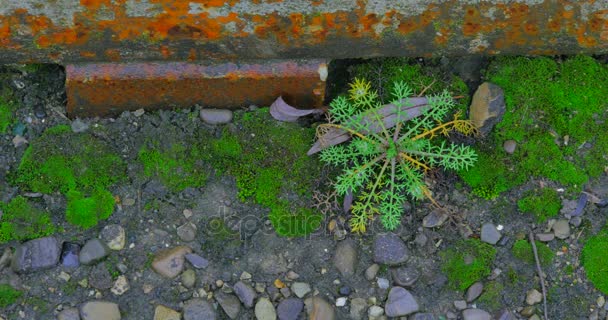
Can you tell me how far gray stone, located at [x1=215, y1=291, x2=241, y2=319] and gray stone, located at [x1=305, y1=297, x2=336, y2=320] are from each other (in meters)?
0.29

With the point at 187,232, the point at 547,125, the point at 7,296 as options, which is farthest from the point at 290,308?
the point at 547,125

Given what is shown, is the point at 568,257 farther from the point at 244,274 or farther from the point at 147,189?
the point at 147,189

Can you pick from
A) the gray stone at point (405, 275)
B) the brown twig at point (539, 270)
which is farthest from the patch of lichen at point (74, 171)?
the brown twig at point (539, 270)

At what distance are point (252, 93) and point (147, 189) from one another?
24.2 inches

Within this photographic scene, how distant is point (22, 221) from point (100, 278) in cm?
41

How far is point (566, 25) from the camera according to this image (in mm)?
3027

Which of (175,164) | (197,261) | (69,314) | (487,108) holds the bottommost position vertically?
(69,314)

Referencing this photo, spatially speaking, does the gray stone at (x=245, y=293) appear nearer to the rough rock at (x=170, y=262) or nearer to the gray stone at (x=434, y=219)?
the rough rock at (x=170, y=262)

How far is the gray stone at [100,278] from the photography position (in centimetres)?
300

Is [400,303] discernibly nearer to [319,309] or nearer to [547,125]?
[319,309]

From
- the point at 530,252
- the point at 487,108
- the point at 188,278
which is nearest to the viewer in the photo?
the point at 188,278

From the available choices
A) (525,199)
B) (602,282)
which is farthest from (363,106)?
(602,282)

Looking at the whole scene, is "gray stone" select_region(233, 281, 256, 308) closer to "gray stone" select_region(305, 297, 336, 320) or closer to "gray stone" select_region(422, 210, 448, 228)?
"gray stone" select_region(305, 297, 336, 320)

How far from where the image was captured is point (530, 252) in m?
3.15
